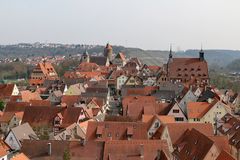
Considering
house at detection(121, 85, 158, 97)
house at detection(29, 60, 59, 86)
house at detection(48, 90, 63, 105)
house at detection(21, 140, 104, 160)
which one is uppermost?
house at detection(21, 140, 104, 160)

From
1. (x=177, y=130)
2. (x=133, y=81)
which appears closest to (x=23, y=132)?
(x=177, y=130)

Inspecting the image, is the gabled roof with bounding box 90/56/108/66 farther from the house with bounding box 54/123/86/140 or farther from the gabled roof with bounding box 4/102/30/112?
the house with bounding box 54/123/86/140

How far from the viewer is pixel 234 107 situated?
83.2 meters

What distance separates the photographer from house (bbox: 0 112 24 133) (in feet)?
201

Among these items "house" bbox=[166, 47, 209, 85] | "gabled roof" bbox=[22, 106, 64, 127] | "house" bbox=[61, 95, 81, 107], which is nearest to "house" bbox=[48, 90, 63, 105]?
"house" bbox=[61, 95, 81, 107]

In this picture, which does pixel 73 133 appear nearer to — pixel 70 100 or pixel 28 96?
pixel 70 100

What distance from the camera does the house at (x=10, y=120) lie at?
201 ft

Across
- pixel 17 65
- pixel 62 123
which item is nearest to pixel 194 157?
pixel 62 123

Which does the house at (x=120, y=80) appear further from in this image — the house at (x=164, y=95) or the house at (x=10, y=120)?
the house at (x=10, y=120)

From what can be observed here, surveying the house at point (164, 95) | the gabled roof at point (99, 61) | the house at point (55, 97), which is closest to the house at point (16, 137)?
the house at point (55, 97)

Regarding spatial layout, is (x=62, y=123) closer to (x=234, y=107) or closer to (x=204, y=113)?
(x=204, y=113)

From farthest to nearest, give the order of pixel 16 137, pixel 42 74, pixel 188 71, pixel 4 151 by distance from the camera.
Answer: pixel 42 74
pixel 188 71
pixel 16 137
pixel 4 151

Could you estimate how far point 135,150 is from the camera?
39312 millimetres

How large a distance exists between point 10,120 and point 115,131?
68.1ft
